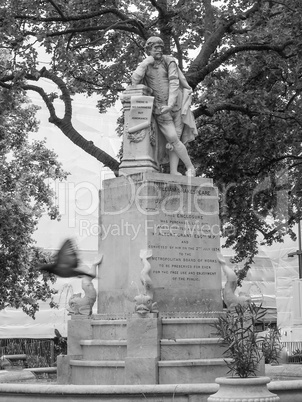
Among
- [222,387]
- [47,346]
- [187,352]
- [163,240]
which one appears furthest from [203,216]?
[47,346]

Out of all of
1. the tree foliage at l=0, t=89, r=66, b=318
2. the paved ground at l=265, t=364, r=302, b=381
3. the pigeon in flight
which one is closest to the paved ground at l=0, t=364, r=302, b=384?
the paved ground at l=265, t=364, r=302, b=381

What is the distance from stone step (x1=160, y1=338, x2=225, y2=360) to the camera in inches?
559

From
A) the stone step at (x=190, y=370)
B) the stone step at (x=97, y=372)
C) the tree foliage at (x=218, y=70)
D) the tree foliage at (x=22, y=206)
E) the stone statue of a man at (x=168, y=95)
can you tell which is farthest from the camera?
the tree foliage at (x=22, y=206)

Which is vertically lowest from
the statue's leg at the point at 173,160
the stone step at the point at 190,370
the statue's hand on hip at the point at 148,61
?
the stone step at the point at 190,370

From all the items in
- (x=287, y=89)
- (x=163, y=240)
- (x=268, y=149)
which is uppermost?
(x=287, y=89)

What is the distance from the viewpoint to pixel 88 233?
37062 millimetres

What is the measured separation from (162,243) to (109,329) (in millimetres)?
1666

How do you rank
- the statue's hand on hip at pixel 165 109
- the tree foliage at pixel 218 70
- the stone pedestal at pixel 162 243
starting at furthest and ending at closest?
the tree foliage at pixel 218 70 < the statue's hand on hip at pixel 165 109 < the stone pedestal at pixel 162 243

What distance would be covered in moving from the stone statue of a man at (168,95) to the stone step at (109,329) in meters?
2.97

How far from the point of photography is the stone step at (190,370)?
45.7ft

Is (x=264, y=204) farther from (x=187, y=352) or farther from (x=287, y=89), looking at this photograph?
(x=187, y=352)

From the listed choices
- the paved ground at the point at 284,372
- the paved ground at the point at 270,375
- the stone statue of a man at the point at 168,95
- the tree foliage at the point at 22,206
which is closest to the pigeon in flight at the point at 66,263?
the paved ground at the point at 270,375

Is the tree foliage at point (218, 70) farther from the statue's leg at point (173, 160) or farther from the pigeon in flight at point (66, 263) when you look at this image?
the pigeon in flight at point (66, 263)

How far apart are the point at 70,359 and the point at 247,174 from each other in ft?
47.1
